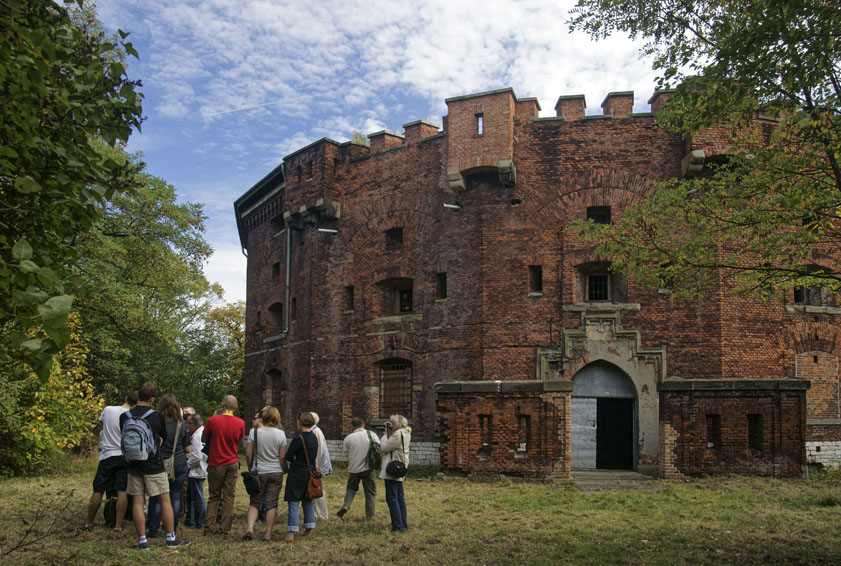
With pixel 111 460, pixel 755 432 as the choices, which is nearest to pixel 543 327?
pixel 755 432

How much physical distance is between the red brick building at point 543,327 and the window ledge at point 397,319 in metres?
0.04

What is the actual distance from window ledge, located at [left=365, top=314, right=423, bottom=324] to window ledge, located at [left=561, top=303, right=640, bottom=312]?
4137mm

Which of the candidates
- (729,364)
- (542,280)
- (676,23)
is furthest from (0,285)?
(729,364)

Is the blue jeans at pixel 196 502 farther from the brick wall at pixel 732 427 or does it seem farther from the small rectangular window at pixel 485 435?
the brick wall at pixel 732 427

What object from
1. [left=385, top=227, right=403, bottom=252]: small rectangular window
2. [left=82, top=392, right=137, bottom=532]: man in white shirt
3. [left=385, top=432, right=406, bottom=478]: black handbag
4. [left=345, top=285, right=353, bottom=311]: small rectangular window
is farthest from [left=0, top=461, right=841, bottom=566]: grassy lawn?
[left=385, top=227, right=403, bottom=252]: small rectangular window

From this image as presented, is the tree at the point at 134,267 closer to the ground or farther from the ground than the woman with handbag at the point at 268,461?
farther from the ground

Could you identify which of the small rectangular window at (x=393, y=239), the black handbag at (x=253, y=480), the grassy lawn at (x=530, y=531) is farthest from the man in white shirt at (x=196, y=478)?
the small rectangular window at (x=393, y=239)

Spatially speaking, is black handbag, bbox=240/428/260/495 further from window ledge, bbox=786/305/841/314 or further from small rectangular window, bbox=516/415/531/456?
window ledge, bbox=786/305/841/314

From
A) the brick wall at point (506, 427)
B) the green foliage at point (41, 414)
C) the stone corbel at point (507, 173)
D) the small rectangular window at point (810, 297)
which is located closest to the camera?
the brick wall at point (506, 427)

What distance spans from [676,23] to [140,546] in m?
9.39

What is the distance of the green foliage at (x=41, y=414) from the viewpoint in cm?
1468

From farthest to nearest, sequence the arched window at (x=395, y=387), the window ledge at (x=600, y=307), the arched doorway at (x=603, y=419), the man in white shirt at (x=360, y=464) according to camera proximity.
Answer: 1. the arched window at (x=395, y=387)
2. the window ledge at (x=600, y=307)
3. the arched doorway at (x=603, y=419)
4. the man in white shirt at (x=360, y=464)

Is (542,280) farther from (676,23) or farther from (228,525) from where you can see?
(228,525)

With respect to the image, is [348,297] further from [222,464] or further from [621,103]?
[222,464]
